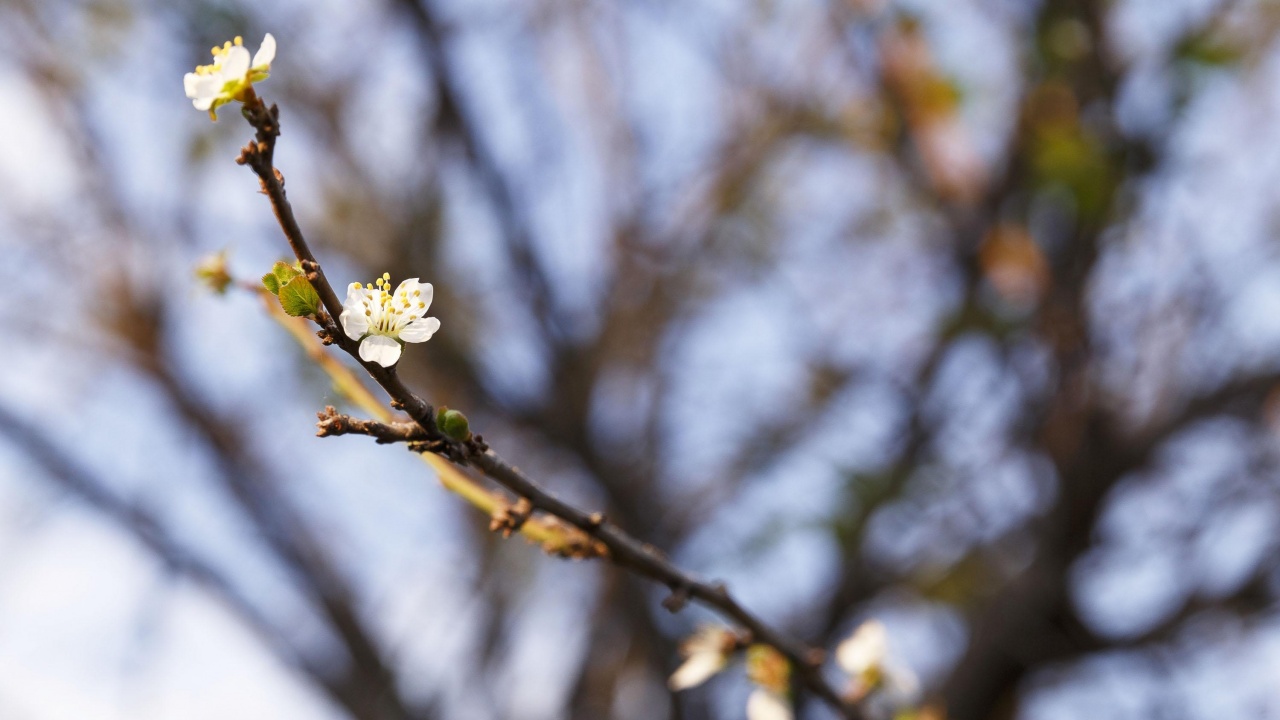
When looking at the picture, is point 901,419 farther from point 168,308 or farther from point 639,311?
point 168,308

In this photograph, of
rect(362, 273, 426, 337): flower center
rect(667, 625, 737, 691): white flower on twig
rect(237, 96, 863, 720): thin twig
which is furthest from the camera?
rect(667, 625, 737, 691): white flower on twig

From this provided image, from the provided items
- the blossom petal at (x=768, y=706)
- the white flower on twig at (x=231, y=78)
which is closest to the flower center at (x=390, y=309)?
the white flower on twig at (x=231, y=78)

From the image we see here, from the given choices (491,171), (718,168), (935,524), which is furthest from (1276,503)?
(491,171)

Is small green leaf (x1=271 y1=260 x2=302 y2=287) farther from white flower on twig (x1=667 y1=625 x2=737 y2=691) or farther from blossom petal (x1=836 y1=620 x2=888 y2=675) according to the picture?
blossom petal (x1=836 y1=620 x2=888 y2=675)

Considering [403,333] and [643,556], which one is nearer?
[403,333]

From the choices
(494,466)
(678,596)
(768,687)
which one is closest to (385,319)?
(494,466)

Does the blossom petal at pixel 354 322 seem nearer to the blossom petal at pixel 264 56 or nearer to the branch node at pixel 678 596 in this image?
the blossom petal at pixel 264 56

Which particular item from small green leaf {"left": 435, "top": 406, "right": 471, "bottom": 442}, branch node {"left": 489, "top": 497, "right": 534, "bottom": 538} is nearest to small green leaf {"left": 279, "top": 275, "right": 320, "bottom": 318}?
small green leaf {"left": 435, "top": 406, "right": 471, "bottom": 442}

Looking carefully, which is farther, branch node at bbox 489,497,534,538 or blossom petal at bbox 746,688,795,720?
blossom petal at bbox 746,688,795,720
